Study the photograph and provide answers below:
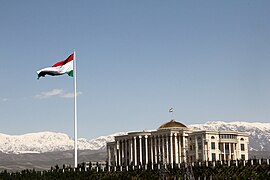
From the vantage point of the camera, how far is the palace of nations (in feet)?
458

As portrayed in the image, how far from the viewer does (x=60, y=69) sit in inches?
3076

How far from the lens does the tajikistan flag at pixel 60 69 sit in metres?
76.1

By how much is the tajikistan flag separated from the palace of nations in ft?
203

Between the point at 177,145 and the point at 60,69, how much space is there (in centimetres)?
6857

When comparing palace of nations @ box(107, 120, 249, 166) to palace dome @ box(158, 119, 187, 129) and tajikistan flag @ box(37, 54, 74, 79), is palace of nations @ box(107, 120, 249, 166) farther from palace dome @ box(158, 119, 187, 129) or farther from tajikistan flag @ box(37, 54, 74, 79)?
tajikistan flag @ box(37, 54, 74, 79)

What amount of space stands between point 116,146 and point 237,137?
35007mm

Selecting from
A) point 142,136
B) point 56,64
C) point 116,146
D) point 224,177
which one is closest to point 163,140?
point 142,136

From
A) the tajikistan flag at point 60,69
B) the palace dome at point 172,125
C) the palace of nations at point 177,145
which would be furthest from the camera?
the palace dome at point 172,125

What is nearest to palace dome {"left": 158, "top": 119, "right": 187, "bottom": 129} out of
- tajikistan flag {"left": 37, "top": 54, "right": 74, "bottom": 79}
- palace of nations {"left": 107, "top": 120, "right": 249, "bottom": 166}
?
palace of nations {"left": 107, "top": 120, "right": 249, "bottom": 166}

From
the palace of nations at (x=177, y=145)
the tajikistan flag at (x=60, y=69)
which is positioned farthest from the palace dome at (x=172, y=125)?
the tajikistan flag at (x=60, y=69)

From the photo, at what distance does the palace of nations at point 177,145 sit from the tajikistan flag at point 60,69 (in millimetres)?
61919

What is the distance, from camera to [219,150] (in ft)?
470

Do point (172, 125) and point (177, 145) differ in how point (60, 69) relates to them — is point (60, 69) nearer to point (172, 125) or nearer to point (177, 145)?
point (177, 145)

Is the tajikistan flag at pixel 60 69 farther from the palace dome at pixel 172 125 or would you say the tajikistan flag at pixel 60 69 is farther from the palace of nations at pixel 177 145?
the palace dome at pixel 172 125
